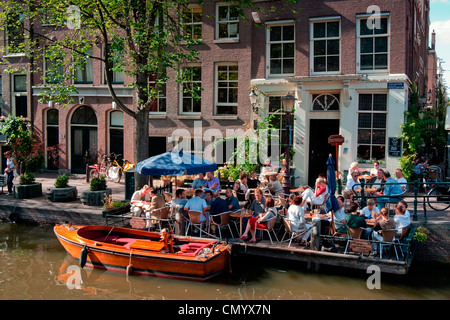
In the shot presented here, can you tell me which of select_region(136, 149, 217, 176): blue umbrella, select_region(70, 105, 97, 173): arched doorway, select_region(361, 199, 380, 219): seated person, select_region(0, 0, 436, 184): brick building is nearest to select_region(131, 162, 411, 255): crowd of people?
select_region(361, 199, 380, 219): seated person


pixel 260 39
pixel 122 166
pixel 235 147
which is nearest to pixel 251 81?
pixel 260 39

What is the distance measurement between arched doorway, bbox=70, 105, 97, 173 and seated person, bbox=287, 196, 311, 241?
13961 millimetres

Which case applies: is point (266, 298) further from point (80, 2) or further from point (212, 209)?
point (80, 2)

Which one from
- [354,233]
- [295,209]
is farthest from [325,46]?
[354,233]

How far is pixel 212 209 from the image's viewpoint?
1128cm

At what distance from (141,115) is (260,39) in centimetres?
676

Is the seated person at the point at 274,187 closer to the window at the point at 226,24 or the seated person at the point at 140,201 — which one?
the seated person at the point at 140,201

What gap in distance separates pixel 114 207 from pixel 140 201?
1142 mm

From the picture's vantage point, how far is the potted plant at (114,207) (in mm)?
13125

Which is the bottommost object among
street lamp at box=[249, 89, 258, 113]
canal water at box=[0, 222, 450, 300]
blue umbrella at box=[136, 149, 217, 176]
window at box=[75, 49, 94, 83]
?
canal water at box=[0, 222, 450, 300]

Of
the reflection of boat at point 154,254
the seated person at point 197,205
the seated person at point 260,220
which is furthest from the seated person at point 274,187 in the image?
the reflection of boat at point 154,254

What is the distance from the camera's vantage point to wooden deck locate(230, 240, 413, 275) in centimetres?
927

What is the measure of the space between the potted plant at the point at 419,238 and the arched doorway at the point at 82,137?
1594 centimetres

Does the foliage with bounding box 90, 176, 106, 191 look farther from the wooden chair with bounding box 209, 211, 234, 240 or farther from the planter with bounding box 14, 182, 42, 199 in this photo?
the wooden chair with bounding box 209, 211, 234, 240
